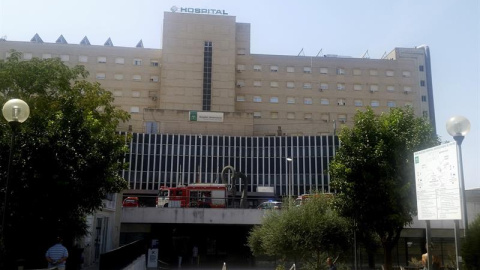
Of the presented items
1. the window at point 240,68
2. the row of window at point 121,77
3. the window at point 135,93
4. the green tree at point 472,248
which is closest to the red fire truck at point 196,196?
the green tree at point 472,248

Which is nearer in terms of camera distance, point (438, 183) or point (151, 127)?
point (438, 183)

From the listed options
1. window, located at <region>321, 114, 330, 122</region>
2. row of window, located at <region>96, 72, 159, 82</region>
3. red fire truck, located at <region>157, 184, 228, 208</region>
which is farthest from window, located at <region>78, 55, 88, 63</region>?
red fire truck, located at <region>157, 184, 228, 208</region>

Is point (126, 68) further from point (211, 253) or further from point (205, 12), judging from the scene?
point (211, 253)

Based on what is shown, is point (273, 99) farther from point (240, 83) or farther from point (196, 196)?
point (196, 196)

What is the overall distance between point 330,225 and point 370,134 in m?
4.69

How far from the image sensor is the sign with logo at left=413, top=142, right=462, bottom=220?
998 cm

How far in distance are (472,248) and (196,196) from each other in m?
33.5

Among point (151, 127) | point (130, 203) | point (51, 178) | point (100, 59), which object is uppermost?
point (100, 59)

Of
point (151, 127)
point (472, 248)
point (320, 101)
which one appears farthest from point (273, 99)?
point (472, 248)

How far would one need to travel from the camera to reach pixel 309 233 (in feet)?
72.0

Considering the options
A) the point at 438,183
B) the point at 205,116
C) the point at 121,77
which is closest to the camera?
the point at 438,183

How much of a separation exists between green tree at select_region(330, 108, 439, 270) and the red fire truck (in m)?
16.8

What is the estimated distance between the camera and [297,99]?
8188 centimetres

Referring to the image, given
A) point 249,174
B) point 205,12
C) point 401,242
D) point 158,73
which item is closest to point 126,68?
point 158,73
